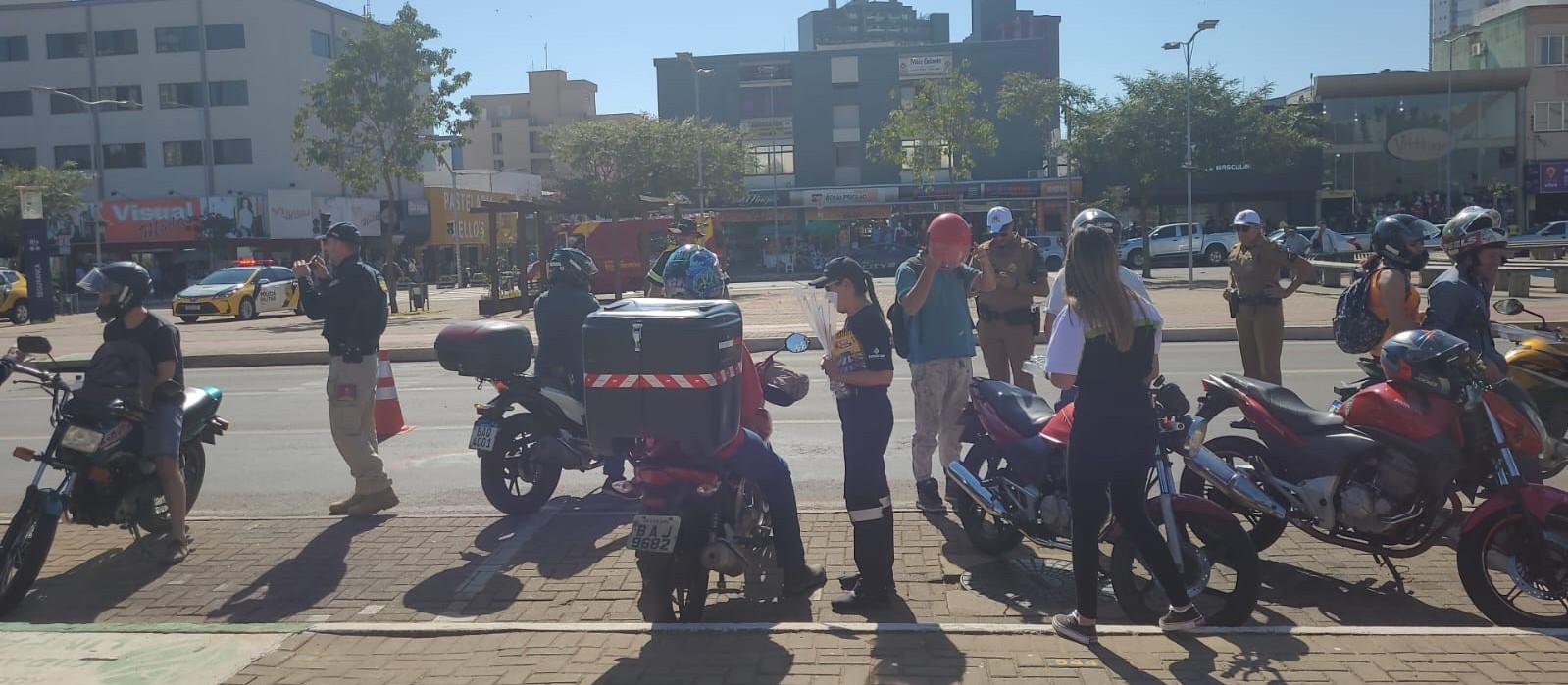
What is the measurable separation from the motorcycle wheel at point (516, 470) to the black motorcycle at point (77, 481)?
5.47 ft

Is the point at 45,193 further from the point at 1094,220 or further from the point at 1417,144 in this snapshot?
the point at 1417,144

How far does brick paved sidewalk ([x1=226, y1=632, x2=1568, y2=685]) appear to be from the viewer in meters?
4.31

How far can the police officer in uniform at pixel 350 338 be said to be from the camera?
7.28 m

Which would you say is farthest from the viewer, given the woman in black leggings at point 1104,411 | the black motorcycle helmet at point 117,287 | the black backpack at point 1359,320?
the black backpack at point 1359,320

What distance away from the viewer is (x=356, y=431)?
742 cm

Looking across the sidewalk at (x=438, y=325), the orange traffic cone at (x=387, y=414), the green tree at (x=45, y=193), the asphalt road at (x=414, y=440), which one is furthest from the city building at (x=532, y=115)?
the orange traffic cone at (x=387, y=414)

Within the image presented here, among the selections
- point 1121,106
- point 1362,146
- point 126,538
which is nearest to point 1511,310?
point 126,538

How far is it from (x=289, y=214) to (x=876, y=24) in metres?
103

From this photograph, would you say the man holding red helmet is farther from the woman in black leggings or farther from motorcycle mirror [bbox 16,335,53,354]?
motorcycle mirror [bbox 16,335,53,354]

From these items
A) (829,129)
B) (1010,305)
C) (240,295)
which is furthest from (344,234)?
(829,129)

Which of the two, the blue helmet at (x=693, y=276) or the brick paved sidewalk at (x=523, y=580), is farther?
the blue helmet at (x=693, y=276)

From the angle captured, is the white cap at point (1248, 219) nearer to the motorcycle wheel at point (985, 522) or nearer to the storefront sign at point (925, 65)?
the motorcycle wheel at point (985, 522)

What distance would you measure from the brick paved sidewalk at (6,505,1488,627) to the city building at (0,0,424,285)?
50.3m

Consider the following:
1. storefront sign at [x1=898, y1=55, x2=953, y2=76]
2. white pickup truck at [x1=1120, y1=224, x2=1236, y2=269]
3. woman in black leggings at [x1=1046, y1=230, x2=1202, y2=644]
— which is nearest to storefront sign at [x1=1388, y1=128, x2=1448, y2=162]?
white pickup truck at [x1=1120, y1=224, x2=1236, y2=269]
